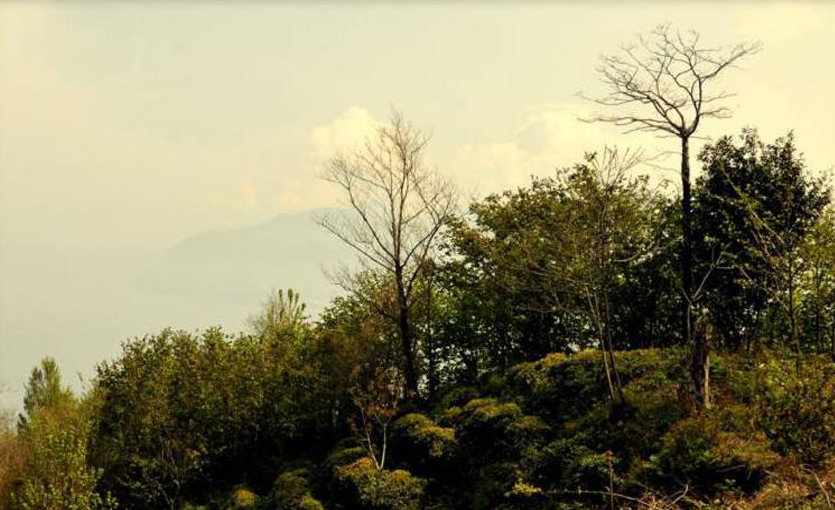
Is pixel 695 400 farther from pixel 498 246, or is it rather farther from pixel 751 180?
pixel 498 246

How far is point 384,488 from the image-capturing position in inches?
851

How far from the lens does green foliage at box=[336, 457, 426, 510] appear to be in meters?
21.2

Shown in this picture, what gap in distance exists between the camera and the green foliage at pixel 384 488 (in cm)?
2123

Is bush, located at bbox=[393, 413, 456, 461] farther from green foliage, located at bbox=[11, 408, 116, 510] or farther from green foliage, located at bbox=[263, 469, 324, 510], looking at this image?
green foliage, located at bbox=[11, 408, 116, 510]

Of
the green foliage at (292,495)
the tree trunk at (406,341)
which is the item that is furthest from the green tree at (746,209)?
the green foliage at (292,495)

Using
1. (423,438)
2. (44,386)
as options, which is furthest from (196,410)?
(44,386)

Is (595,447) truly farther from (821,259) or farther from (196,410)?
(196,410)

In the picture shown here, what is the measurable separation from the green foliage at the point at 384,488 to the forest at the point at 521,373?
9 centimetres

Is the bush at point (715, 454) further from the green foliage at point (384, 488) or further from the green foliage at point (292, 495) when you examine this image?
the green foliage at point (292, 495)

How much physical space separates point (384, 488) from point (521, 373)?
704cm

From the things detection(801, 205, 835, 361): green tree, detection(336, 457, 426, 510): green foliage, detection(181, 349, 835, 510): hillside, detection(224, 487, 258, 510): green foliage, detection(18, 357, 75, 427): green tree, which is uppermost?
detection(801, 205, 835, 361): green tree

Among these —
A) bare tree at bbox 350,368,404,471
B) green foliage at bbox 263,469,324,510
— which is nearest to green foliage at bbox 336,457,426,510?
bare tree at bbox 350,368,404,471

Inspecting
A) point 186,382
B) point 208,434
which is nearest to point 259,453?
point 208,434

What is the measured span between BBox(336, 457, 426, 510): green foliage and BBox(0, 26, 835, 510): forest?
91mm
